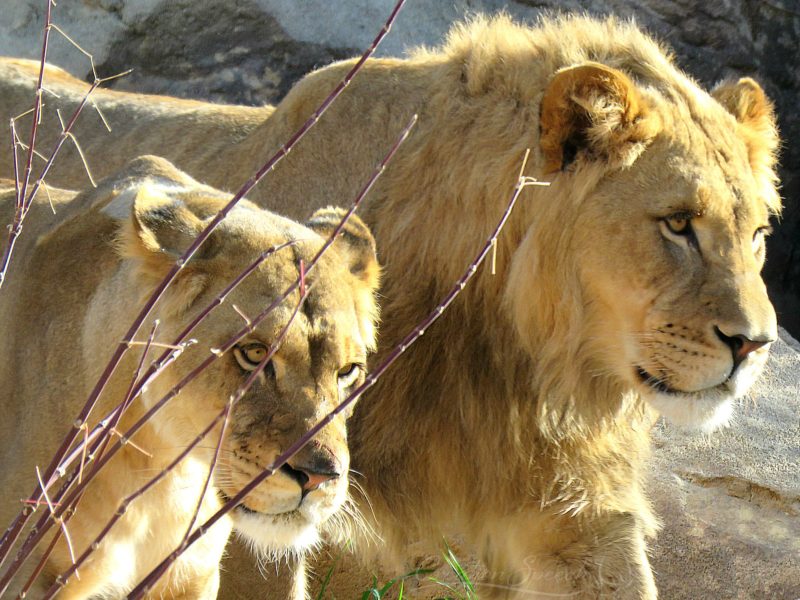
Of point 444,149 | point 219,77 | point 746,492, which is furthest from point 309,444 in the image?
point 219,77

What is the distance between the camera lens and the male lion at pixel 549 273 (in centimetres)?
329

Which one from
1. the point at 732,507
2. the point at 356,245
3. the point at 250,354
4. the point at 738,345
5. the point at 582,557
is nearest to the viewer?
the point at 250,354

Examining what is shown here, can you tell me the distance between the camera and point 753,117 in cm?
374

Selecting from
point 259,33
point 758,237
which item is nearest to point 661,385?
point 758,237

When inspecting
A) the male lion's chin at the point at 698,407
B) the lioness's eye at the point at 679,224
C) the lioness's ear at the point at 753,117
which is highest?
the lioness's ear at the point at 753,117

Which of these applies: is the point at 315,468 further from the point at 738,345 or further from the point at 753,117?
the point at 753,117

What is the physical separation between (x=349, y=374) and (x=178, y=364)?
35 centimetres

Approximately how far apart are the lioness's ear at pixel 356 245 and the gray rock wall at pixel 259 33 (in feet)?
12.4

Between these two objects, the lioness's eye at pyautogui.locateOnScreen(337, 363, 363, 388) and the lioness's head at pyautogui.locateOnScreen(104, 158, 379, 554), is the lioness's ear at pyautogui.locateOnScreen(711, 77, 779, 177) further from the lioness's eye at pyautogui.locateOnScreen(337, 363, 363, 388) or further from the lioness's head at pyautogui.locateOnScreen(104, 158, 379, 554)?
the lioness's eye at pyautogui.locateOnScreen(337, 363, 363, 388)

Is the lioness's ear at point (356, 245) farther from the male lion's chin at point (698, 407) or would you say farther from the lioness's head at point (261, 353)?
the male lion's chin at point (698, 407)

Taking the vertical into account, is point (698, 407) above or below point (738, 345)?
below

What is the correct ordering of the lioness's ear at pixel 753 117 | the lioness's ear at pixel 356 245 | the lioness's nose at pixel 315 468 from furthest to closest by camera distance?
the lioness's ear at pixel 753 117 < the lioness's ear at pixel 356 245 < the lioness's nose at pixel 315 468

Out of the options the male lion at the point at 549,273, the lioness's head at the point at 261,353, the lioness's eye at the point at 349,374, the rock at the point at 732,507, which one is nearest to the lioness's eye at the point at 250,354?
the lioness's head at the point at 261,353

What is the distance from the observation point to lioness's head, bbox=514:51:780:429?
3.18m
